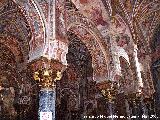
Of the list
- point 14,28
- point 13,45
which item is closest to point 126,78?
point 14,28

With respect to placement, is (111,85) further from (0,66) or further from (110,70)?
(0,66)

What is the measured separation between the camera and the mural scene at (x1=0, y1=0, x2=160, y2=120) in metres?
7.70

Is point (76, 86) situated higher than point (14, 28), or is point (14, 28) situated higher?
point (14, 28)

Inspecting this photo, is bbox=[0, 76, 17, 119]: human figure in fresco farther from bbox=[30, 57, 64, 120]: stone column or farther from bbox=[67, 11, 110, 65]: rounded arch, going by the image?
bbox=[30, 57, 64, 120]: stone column

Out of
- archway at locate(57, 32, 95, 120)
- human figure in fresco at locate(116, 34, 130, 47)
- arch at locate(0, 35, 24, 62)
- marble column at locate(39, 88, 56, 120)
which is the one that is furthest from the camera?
archway at locate(57, 32, 95, 120)

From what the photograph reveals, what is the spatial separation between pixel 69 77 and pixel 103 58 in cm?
503

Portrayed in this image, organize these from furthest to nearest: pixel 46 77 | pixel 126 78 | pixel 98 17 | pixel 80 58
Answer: pixel 80 58 → pixel 126 78 → pixel 98 17 → pixel 46 77

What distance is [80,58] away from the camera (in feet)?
47.6

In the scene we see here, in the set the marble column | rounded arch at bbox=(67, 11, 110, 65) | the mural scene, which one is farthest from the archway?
the marble column

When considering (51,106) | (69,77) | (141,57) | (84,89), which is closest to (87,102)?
(84,89)

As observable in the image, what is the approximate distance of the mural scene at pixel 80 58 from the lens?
7.70 m

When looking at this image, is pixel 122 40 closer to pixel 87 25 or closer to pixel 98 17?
pixel 98 17

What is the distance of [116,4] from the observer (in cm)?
1115

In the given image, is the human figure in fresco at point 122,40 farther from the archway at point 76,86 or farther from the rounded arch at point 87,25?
the archway at point 76,86
